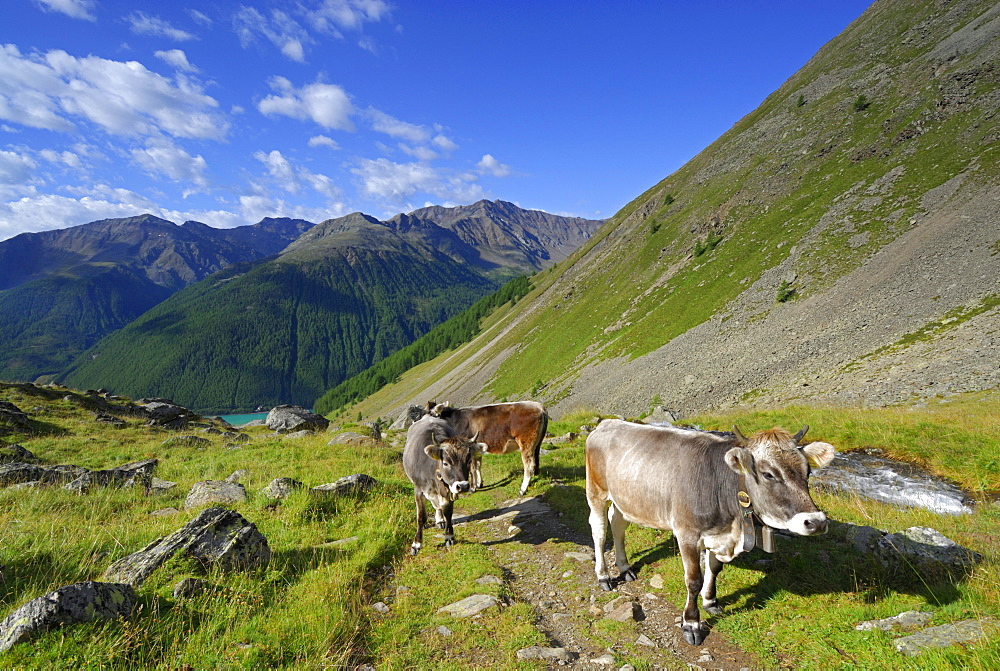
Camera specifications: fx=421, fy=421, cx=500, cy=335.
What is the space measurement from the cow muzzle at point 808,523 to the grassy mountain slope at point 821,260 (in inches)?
1157

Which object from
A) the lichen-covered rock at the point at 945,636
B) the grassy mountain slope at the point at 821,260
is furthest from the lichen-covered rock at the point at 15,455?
the grassy mountain slope at the point at 821,260

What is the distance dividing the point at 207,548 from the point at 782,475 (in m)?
9.43

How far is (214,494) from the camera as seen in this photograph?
1168 centimetres

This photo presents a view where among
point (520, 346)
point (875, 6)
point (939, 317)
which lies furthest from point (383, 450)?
point (875, 6)

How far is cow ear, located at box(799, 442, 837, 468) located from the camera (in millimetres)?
5766

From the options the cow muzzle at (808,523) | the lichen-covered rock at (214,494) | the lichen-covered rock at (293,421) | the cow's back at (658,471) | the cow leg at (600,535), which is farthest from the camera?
the lichen-covered rock at (293,421)

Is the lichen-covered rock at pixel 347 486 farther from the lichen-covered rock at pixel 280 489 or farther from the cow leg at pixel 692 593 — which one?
the cow leg at pixel 692 593

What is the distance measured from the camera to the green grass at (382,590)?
541 centimetres

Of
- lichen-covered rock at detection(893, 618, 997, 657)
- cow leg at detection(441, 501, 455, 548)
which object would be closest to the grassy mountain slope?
lichen-covered rock at detection(893, 618, 997, 657)

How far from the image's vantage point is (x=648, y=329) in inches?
2746

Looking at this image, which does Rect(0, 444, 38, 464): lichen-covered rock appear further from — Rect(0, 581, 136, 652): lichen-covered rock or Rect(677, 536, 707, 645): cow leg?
Rect(677, 536, 707, 645): cow leg

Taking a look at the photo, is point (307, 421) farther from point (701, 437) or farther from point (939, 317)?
point (939, 317)

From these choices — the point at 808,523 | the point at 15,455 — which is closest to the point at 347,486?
the point at 808,523

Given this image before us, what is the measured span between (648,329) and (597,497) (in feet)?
214
